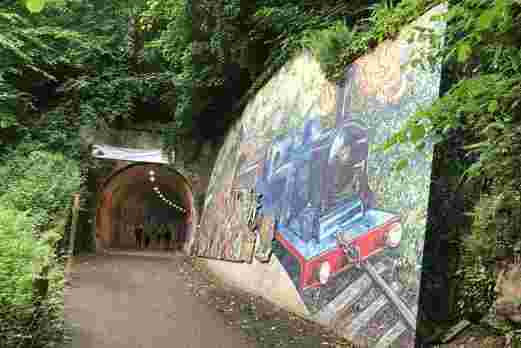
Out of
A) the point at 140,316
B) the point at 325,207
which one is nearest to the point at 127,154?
the point at 140,316

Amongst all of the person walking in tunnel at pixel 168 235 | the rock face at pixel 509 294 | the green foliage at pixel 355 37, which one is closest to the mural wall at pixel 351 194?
the green foliage at pixel 355 37

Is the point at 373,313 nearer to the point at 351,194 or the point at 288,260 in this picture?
the point at 351,194

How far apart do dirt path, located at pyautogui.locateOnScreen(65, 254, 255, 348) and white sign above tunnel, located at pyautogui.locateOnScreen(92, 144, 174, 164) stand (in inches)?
236

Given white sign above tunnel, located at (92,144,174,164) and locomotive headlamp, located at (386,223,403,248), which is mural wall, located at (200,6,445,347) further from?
white sign above tunnel, located at (92,144,174,164)

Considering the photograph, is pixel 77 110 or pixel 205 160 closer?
pixel 77 110

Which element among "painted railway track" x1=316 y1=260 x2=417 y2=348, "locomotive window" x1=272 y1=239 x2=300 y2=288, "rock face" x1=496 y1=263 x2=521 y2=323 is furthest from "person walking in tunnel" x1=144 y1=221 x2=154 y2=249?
"rock face" x1=496 y1=263 x2=521 y2=323

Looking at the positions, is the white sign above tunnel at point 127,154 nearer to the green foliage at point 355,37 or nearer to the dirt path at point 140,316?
the dirt path at point 140,316

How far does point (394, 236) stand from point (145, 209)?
18.1 m

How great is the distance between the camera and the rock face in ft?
9.24

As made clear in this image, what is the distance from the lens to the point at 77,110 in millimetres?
14125

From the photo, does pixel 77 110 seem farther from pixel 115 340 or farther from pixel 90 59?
pixel 115 340

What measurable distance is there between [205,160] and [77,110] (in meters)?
4.94

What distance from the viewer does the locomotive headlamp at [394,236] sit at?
426 centimetres

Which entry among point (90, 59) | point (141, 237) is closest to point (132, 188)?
point (141, 237)
